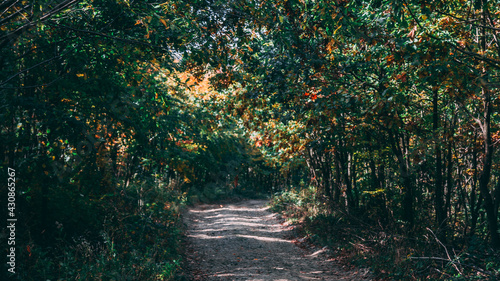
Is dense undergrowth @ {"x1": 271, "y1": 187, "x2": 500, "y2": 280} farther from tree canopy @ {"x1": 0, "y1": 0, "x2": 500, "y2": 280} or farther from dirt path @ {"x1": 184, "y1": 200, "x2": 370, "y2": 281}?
dirt path @ {"x1": 184, "y1": 200, "x2": 370, "y2": 281}

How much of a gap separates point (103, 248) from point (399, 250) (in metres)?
5.73

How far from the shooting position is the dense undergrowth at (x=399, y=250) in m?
5.43

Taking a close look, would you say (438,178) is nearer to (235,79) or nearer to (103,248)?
(235,79)

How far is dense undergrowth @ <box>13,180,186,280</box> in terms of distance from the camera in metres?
5.25

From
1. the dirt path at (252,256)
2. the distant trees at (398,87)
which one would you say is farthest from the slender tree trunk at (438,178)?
the dirt path at (252,256)

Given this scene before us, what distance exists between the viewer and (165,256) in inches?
310

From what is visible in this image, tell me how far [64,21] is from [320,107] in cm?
481

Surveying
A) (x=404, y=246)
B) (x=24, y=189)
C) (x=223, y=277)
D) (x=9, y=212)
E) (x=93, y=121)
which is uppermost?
(x=93, y=121)

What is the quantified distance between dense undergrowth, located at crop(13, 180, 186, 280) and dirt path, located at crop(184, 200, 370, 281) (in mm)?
936

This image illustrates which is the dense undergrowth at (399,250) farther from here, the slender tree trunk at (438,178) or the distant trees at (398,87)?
the distant trees at (398,87)

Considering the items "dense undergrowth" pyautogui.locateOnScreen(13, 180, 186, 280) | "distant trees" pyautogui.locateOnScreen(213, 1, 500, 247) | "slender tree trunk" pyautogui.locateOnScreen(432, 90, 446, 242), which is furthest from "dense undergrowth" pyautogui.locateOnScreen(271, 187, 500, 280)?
"dense undergrowth" pyautogui.locateOnScreen(13, 180, 186, 280)

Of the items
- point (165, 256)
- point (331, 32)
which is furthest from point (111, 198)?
point (331, 32)

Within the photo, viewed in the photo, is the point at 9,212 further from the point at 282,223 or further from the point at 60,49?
the point at 282,223

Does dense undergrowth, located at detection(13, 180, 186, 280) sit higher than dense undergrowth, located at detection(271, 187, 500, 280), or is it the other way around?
dense undergrowth, located at detection(13, 180, 186, 280)
